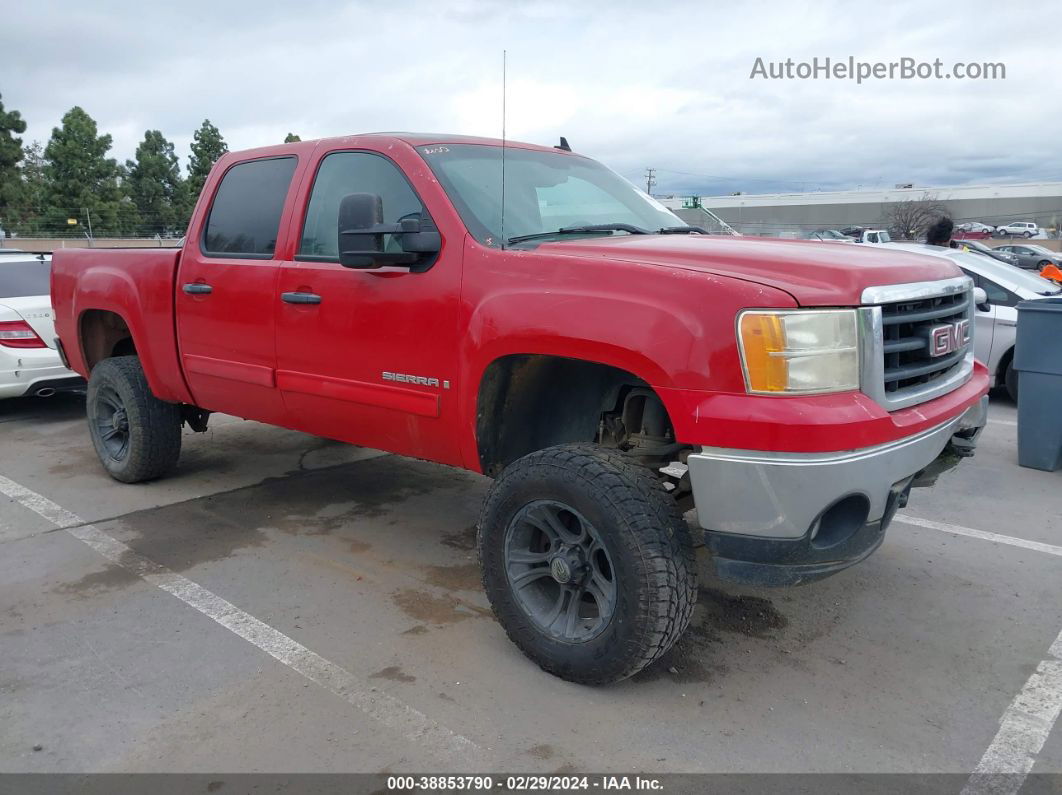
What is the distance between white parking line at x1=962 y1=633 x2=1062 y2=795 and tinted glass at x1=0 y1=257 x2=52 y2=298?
7572 millimetres

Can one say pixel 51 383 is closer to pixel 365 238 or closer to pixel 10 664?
pixel 10 664

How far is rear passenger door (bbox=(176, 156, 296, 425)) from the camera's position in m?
4.25

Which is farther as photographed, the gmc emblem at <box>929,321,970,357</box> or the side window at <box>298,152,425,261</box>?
the side window at <box>298,152,425,261</box>

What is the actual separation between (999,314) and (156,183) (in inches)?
1614

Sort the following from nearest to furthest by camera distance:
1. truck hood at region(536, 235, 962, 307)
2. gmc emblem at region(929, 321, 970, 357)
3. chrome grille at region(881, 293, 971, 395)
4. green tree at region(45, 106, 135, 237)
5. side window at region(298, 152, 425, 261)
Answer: truck hood at region(536, 235, 962, 307) → chrome grille at region(881, 293, 971, 395) → gmc emblem at region(929, 321, 970, 357) → side window at region(298, 152, 425, 261) → green tree at region(45, 106, 135, 237)

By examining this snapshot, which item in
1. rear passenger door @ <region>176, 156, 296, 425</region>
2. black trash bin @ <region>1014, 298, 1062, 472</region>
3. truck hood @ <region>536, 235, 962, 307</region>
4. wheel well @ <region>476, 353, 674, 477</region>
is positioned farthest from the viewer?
black trash bin @ <region>1014, 298, 1062, 472</region>

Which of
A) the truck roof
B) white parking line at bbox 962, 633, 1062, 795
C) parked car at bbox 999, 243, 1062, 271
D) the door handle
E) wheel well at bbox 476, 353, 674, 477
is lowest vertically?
white parking line at bbox 962, 633, 1062, 795

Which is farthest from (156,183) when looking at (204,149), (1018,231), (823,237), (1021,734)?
(1018,231)

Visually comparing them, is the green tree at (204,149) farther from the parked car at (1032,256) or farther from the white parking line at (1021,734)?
the white parking line at (1021,734)

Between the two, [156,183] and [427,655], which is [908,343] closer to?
[427,655]

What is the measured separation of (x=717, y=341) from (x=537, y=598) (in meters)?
1.26

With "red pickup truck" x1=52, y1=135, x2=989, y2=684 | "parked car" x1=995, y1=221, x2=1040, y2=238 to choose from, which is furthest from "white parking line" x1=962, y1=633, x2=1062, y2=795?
"parked car" x1=995, y1=221, x2=1040, y2=238

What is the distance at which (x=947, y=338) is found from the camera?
10.2 feet

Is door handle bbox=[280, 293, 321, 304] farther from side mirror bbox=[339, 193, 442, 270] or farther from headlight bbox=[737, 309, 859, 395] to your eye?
headlight bbox=[737, 309, 859, 395]
